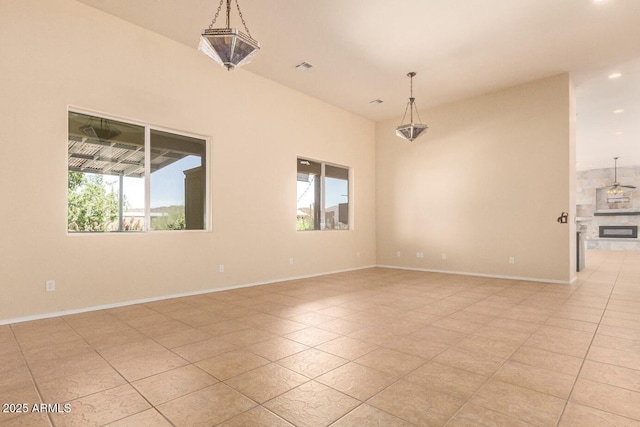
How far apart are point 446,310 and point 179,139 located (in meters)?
4.33

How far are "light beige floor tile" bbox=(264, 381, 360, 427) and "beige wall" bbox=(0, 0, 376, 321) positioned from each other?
127 inches

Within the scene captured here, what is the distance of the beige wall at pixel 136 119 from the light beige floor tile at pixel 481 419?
404 cm

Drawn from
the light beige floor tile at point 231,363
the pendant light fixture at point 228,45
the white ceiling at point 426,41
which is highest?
the white ceiling at point 426,41

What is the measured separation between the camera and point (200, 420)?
179 cm

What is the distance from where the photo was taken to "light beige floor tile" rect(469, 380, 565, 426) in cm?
182

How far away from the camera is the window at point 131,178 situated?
13.5ft

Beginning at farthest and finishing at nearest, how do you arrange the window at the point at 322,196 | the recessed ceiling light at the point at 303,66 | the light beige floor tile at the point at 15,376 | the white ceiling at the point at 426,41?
the window at the point at 322,196 < the recessed ceiling light at the point at 303,66 < the white ceiling at the point at 426,41 < the light beige floor tile at the point at 15,376

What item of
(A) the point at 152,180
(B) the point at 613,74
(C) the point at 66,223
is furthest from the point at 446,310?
(B) the point at 613,74

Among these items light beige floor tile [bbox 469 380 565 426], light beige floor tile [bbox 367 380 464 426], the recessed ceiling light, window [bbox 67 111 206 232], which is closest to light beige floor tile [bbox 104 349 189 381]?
light beige floor tile [bbox 367 380 464 426]

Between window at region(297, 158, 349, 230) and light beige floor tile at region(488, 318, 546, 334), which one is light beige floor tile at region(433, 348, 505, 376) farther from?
window at region(297, 158, 349, 230)

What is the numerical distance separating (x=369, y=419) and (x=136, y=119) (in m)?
4.41

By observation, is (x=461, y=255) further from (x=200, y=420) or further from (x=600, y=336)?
(x=200, y=420)

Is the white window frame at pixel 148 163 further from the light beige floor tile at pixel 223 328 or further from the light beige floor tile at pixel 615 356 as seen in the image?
the light beige floor tile at pixel 615 356

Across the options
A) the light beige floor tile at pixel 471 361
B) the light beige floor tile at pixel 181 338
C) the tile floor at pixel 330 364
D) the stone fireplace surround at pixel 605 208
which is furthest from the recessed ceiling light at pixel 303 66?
the stone fireplace surround at pixel 605 208
